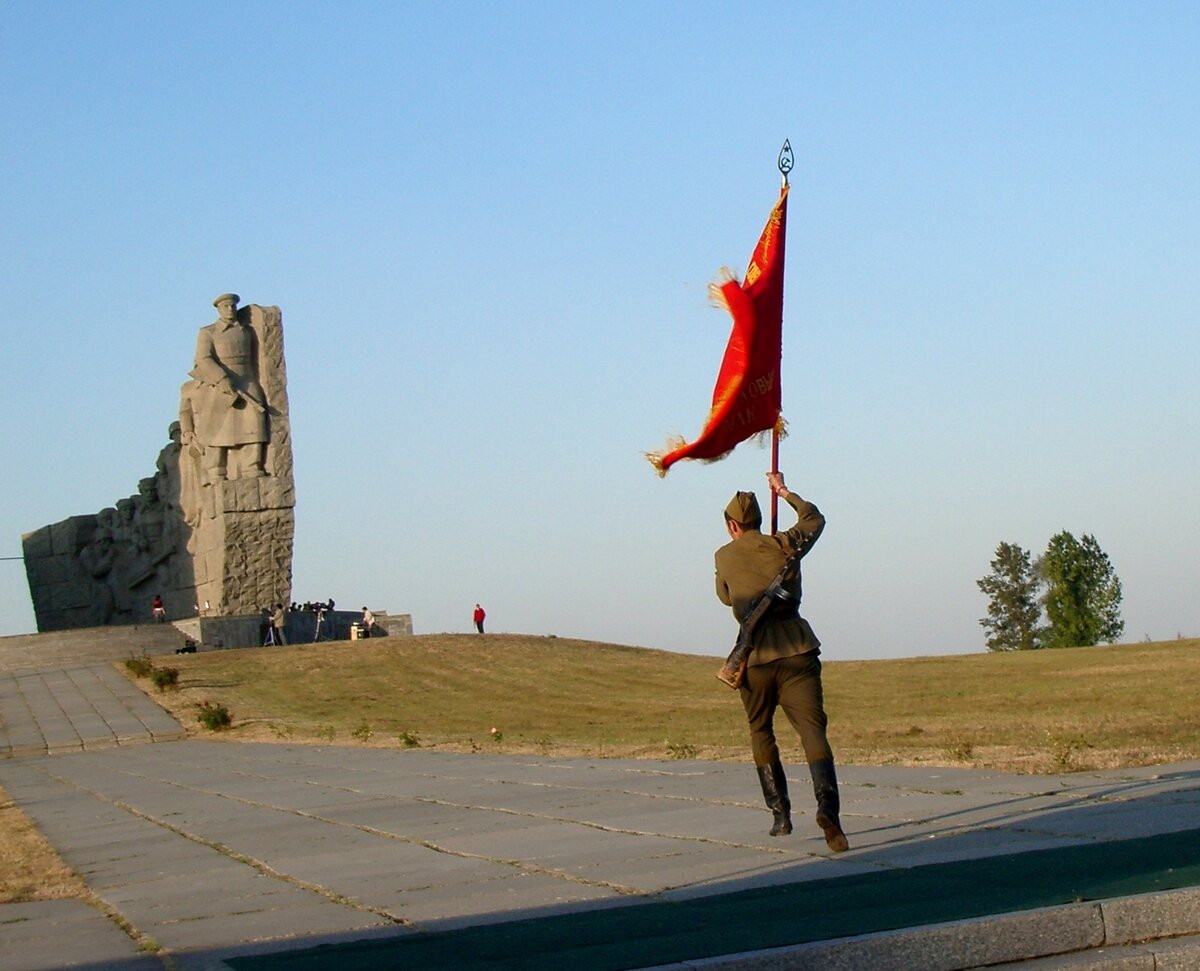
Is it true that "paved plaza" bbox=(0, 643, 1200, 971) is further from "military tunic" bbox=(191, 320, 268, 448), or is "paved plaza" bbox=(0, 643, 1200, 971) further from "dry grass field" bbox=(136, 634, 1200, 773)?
"military tunic" bbox=(191, 320, 268, 448)

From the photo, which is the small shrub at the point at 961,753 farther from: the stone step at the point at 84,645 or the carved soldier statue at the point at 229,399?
the carved soldier statue at the point at 229,399

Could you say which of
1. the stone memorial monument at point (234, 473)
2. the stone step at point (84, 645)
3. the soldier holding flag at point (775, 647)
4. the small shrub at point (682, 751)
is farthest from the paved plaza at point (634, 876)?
the stone memorial monument at point (234, 473)

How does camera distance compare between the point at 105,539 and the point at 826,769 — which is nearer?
the point at 826,769

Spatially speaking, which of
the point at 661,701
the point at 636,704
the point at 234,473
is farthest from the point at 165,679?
the point at 234,473

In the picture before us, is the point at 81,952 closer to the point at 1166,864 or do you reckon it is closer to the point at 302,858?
the point at 302,858

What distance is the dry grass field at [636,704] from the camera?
12344 mm

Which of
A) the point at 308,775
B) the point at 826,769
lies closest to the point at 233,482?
the point at 308,775

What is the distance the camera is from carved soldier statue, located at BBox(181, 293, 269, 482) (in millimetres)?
39969

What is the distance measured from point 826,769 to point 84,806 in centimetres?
807

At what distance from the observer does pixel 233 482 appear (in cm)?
3959

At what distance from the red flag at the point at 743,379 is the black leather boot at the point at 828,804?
80.5 inches

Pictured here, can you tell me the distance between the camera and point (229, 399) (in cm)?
4000

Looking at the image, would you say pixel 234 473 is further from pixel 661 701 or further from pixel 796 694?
pixel 796 694

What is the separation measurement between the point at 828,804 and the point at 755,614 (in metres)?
0.92
